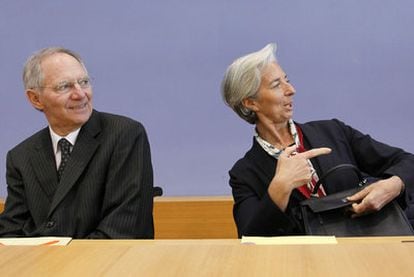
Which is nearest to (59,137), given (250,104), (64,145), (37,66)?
(64,145)

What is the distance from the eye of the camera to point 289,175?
1.91 m

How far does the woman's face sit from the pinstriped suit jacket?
45 centimetres

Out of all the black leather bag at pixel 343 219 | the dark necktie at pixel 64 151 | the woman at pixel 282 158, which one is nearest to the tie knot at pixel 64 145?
the dark necktie at pixel 64 151

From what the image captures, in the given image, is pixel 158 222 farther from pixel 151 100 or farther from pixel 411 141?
pixel 411 141

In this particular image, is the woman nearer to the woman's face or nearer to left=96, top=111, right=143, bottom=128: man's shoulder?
the woman's face

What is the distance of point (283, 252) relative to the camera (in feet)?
4.14

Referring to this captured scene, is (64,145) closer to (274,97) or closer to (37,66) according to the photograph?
(37,66)

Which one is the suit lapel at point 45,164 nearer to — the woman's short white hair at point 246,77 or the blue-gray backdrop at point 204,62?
the woman's short white hair at point 246,77

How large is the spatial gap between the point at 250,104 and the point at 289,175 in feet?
1.35

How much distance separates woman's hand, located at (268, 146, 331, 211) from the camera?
74.9 inches

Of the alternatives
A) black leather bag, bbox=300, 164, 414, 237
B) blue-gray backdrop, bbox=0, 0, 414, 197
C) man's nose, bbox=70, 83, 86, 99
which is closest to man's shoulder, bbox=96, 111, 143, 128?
man's nose, bbox=70, 83, 86, 99

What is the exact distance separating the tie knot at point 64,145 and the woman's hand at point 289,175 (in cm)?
71

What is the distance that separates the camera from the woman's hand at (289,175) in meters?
1.90

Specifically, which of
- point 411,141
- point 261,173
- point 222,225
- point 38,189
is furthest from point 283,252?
point 411,141
